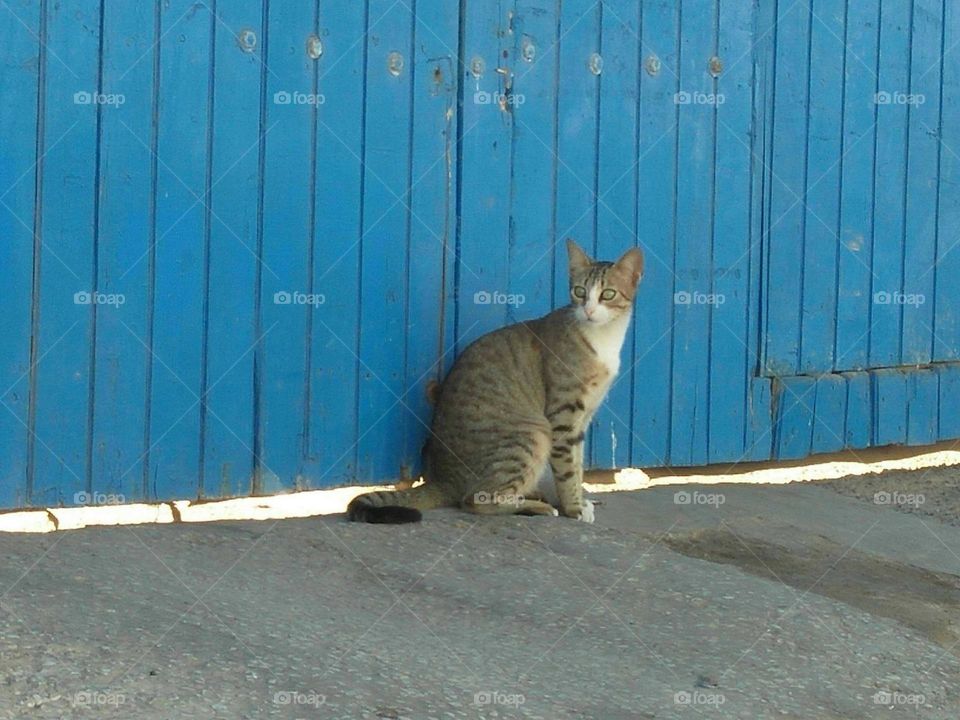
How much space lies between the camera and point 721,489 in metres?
6.25

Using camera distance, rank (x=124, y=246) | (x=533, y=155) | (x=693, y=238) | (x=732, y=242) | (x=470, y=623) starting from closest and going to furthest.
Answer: (x=470, y=623), (x=124, y=246), (x=533, y=155), (x=693, y=238), (x=732, y=242)

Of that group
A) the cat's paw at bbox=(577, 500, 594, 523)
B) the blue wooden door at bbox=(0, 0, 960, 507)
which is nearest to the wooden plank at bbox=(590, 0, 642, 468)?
the blue wooden door at bbox=(0, 0, 960, 507)

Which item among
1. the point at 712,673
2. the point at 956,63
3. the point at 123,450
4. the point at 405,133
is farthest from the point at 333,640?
the point at 956,63

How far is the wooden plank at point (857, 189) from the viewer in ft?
21.9

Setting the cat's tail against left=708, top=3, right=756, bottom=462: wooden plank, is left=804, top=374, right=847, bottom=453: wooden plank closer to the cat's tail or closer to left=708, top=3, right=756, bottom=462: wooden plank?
left=708, top=3, right=756, bottom=462: wooden plank

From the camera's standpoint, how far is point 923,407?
706 centimetres

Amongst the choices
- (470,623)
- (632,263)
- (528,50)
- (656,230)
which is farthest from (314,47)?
(470,623)

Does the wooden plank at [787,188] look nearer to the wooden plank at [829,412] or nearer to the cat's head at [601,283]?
the wooden plank at [829,412]

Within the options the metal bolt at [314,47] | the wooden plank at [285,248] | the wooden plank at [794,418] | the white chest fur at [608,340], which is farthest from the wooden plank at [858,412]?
the metal bolt at [314,47]

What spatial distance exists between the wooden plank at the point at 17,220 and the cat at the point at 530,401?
1.45m

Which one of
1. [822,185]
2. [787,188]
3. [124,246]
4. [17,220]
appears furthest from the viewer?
[822,185]

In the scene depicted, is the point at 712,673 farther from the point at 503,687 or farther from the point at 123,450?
the point at 123,450

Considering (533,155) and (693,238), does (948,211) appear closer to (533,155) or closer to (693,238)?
(693,238)

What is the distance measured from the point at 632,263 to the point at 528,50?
99 cm
